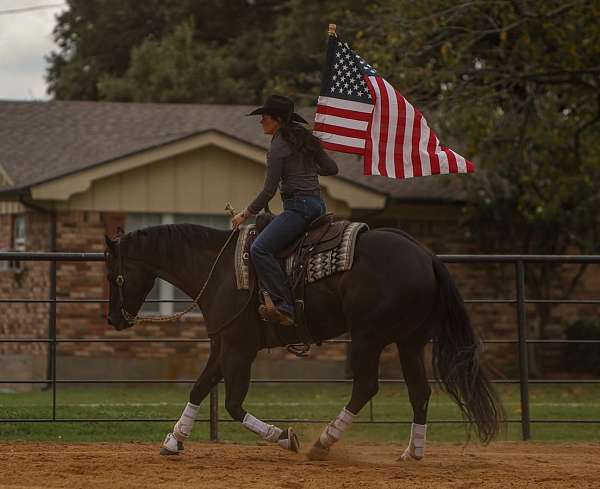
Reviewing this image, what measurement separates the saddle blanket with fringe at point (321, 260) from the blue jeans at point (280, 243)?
0.15 m

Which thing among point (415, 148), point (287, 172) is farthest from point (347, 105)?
point (287, 172)

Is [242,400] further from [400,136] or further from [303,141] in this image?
[400,136]

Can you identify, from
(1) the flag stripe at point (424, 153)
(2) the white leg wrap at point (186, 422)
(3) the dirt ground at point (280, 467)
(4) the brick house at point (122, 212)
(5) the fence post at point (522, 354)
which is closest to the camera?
(3) the dirt ground at point (280, 467)

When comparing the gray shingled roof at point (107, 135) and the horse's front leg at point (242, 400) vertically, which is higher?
the gray shingled roof at point (107, 135)

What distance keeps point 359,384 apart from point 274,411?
20.9ft

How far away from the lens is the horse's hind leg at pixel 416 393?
961 cm

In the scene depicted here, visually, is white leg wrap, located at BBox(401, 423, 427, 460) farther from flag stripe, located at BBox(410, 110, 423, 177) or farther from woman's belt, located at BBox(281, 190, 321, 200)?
flag stripe, located at BBox(410, 110, 423, 177)

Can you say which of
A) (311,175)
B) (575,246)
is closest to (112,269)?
(311,175)

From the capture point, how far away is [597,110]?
22.0m

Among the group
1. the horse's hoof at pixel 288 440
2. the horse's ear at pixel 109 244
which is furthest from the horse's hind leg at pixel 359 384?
the horse's ear at pixel 109 244

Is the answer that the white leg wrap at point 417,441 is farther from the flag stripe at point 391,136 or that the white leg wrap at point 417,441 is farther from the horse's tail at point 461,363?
the flag stripe at point 391,136

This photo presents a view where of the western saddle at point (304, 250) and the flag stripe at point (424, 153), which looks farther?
the flag stripe at point (424, 153)

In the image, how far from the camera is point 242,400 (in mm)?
9453

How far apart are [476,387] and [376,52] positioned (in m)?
11.6
